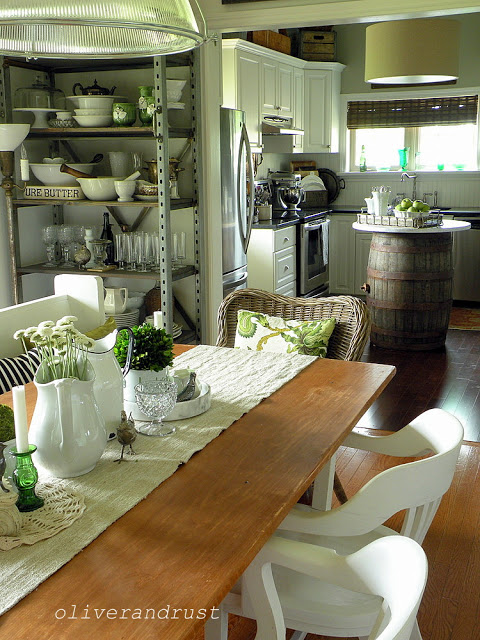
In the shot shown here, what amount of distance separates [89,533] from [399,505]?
0.61m

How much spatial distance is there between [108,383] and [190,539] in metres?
0.51

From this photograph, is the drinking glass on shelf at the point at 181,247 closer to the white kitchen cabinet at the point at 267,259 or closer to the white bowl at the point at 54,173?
the white bowl at the point at 54,173

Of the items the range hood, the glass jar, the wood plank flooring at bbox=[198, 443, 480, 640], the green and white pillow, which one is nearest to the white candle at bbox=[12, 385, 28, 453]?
the wood plank flooring at bbox=[198, 443, 480, 640]

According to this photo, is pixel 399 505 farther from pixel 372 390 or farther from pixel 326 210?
pixel 326 210

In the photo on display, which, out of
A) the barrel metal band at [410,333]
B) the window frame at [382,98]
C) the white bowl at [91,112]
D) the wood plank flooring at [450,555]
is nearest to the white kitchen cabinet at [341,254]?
the window frame at [382,98]

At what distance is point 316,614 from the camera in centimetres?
155

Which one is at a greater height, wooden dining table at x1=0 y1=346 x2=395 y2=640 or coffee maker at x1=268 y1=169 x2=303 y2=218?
coffee maker at x1=268 y1=169 x2=303 y2=218

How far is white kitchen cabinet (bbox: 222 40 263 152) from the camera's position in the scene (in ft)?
17.9

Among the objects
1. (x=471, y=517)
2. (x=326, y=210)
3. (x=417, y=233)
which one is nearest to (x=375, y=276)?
(x=417, y=233)

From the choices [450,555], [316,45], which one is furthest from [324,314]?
[316,45]

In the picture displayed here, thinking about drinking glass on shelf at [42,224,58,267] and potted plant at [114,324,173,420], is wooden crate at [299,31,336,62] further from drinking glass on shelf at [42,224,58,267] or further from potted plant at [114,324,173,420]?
potted plant at [114,324,173,420]

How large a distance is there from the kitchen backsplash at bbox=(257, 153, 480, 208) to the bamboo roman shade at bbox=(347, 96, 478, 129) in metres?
0.48

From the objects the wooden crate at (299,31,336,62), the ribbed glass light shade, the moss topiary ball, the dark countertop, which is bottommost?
the moss topiary ball

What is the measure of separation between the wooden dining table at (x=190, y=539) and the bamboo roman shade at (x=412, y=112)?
6.05 m
